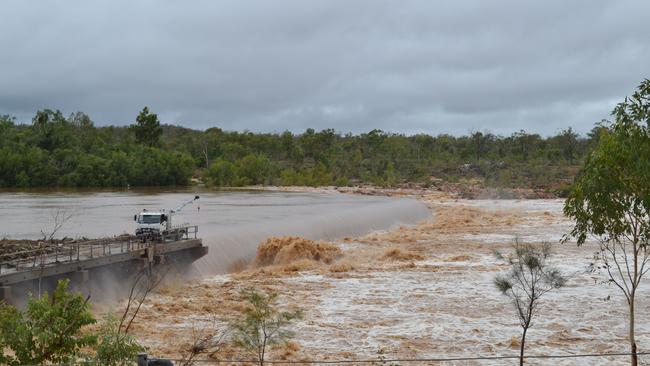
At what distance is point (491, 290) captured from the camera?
29.6 metres

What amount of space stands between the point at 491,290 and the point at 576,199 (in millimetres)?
14957

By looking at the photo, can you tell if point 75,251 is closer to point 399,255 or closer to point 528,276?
point 528,276

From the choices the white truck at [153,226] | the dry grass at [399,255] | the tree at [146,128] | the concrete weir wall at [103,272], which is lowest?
the dry grass at [399,255]

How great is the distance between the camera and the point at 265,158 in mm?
144375

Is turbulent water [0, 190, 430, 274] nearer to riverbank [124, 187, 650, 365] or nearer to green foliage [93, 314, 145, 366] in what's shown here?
riverbank [124, 187, 650, 365]

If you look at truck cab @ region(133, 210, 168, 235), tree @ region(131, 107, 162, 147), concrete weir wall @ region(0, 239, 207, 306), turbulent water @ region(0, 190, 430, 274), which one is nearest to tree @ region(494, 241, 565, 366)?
concrete weir wall @ region(0, 239, 207, 306)

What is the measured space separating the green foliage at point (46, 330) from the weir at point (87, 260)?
10608 millimetres

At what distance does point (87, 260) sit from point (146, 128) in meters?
132

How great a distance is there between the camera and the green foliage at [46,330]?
9.34m

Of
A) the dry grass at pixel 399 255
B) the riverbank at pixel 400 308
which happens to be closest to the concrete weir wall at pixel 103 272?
the riverbank at pixel 400 308

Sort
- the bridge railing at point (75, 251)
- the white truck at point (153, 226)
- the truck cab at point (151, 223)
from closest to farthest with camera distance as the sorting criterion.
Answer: the bridge railing at point (75, 251) < the white truck at point (153, 226) < the truck cab at point (151, 223)

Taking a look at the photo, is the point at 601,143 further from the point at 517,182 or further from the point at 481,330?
the point at 517,182

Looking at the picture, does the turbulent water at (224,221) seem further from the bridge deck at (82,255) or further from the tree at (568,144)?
the tree at (568,144)

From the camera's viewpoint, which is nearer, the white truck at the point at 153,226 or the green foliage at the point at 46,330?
the green foliage at the point at 46,330
